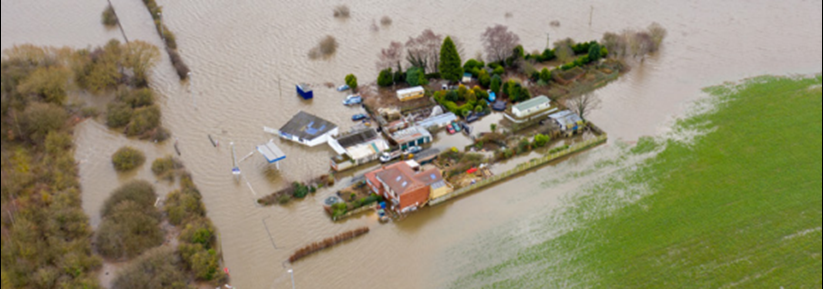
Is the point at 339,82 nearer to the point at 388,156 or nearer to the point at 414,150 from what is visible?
the point at 414,150

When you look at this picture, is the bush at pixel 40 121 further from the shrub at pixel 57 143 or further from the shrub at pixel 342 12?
the shrub at pixel 342 12

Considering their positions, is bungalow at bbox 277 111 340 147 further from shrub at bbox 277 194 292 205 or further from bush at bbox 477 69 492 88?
bush at bbox 477 69 492 88

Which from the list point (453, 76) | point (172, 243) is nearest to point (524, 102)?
point (453, 76)

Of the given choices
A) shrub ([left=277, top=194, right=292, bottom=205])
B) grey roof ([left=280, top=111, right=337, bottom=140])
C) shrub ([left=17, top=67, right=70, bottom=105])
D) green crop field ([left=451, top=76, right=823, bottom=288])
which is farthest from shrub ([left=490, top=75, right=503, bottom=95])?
shrub ([left=17, top=67, right=70, bottom=105])

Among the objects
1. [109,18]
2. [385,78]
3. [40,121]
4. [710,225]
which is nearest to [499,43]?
[385,78]

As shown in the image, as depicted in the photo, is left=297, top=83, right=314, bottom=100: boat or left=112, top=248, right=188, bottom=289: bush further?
left=297, top=83, right=314, bottom=100: boat

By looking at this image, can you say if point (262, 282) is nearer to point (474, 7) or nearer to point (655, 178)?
point (655, 178)

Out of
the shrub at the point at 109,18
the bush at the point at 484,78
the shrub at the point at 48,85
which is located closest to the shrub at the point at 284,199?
the bush at the point at 484,78
